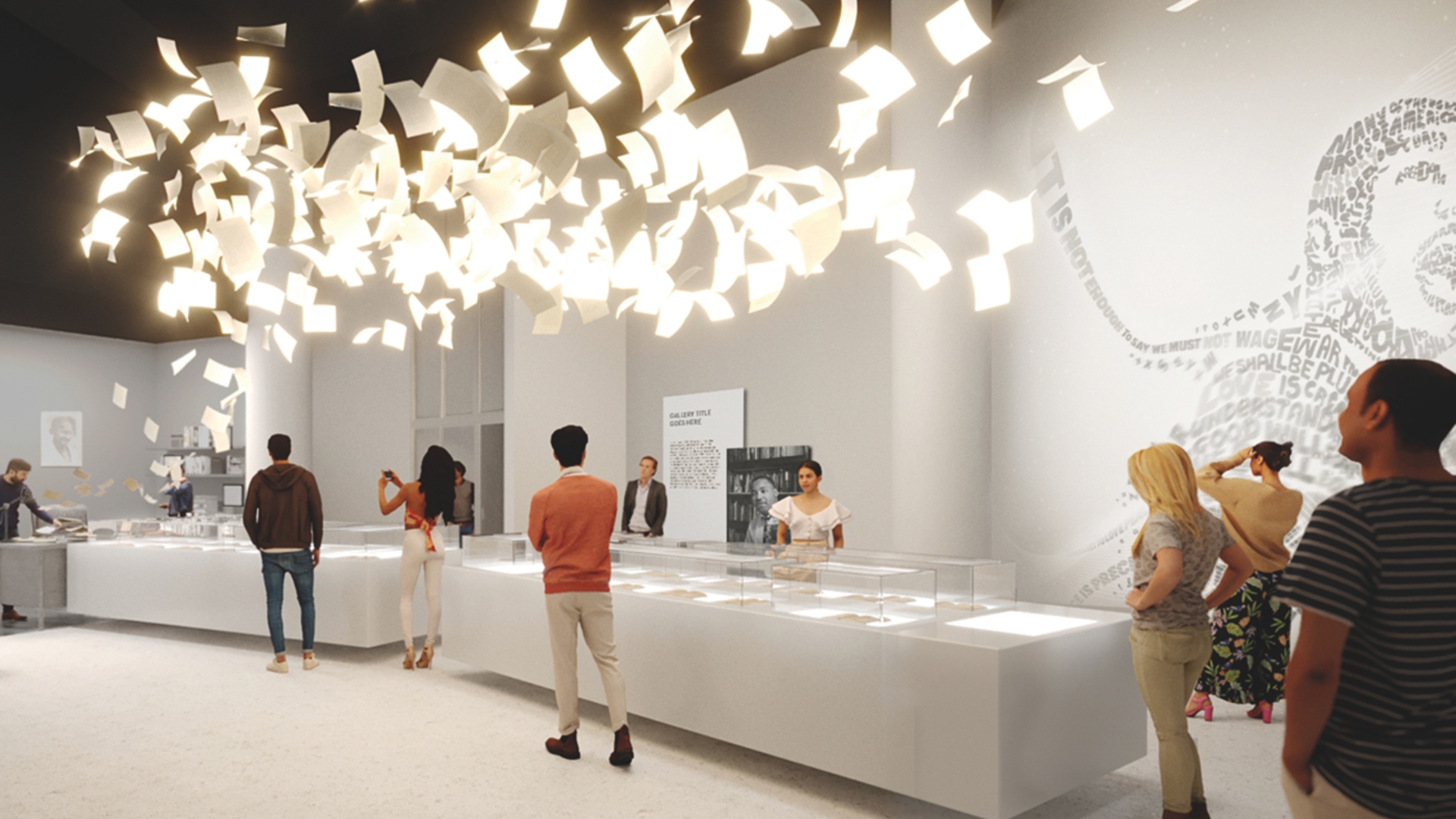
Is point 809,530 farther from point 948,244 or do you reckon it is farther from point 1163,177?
point 1163,177

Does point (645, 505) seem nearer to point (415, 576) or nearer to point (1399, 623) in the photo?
point (415, 576)

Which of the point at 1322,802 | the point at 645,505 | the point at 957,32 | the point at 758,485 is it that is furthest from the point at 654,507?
the point at 1322,802

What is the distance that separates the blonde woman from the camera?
109 inches

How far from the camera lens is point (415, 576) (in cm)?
566

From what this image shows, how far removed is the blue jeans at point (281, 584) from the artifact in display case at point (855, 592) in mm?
3426

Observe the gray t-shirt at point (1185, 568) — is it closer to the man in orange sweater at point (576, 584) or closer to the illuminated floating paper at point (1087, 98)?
the illuminated floating paper at point (1087, 98)

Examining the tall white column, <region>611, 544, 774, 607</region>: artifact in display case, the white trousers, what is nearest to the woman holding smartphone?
the white trousers

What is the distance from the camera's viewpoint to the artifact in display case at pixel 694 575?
12.6 feet

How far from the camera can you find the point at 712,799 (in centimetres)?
331

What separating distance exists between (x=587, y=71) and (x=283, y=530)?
163 inches

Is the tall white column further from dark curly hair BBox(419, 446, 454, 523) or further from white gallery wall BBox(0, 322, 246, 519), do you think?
dark curly hair BBox(419, 446, 454, 523)

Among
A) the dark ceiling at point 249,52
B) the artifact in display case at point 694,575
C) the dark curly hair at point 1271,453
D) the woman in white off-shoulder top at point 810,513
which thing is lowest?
the artifact in display case at point 694,575

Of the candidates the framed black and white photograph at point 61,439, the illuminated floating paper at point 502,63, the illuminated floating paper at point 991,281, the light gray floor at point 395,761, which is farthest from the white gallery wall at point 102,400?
the illuminated floating paper at point 991,281

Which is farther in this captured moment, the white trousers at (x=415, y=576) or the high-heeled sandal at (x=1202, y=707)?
the white trousers at (x=415, y=576)
